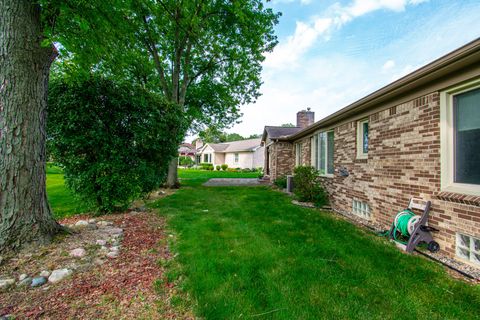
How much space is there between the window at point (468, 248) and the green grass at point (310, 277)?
0.46 metres

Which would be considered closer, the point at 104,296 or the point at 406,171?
the point at 104,296

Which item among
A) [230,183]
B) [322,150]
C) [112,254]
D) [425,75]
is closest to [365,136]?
[322,150]

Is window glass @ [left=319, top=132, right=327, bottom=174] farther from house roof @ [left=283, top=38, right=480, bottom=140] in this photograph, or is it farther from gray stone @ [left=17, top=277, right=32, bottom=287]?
gray stone @ [left=17, top=277, right=32, bottom=287]

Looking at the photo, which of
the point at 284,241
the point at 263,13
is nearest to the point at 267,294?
the point at 284,241

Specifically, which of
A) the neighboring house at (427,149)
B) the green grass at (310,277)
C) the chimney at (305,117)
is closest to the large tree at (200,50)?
the chimney at (305,117)

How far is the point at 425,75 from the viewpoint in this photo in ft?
11.2

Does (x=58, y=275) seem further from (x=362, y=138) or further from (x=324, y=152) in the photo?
(x=324, y=152)

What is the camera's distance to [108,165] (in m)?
5.05

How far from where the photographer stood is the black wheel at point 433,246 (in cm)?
340

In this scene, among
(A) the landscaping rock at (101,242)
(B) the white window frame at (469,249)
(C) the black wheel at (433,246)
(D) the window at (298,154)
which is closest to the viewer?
(B) the white window frame at (469,249)

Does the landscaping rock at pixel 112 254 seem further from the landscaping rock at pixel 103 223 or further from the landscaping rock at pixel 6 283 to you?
the landscaping rock at pixel 103 223

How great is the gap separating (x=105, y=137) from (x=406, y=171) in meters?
6.58

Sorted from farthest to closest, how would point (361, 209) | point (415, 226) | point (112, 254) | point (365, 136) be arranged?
point (365, 136), point (361, 209), point (415, 226), point (112, 254)

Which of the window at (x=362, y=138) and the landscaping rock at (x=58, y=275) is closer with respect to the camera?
the landscaping rock at (x=58, y=275)
